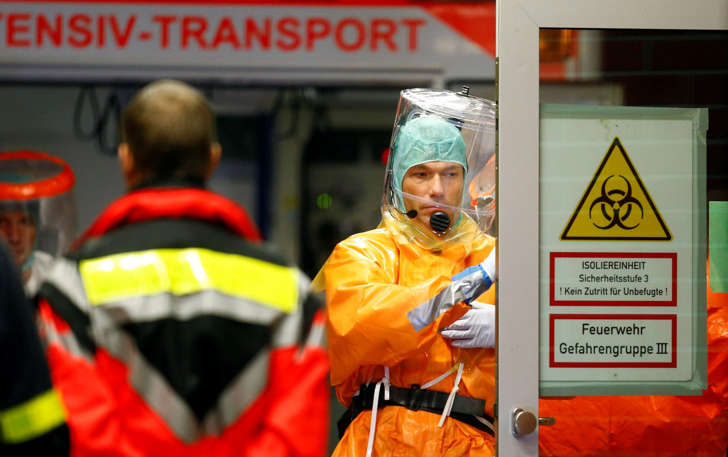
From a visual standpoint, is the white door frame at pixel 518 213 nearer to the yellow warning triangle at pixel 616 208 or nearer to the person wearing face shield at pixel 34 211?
the yellow warning triangle at pixel 616 208

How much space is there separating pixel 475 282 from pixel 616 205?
1.36ft

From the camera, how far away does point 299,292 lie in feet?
5.54

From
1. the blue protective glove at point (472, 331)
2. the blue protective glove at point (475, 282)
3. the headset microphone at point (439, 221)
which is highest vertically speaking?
the headset microphone at point (439, 221)

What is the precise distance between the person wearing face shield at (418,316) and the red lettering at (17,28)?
2.28 m

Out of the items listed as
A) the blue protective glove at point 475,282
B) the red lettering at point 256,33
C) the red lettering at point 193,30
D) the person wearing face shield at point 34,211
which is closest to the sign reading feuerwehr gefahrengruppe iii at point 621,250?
the blue protective glove at point 475,282

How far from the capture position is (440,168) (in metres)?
2.65

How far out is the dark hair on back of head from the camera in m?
1.64

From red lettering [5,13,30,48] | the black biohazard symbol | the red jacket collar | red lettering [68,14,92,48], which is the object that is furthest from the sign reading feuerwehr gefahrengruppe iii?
red lettering [5,13,30,48]

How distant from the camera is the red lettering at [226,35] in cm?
414

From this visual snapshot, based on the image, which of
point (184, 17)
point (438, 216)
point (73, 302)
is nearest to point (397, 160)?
point (438, 216)

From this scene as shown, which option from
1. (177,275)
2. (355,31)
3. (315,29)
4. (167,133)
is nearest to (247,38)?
(315,29)

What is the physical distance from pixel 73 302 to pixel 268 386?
369 mm

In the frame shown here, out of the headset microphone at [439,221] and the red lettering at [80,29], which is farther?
the red lettering at [80,29]

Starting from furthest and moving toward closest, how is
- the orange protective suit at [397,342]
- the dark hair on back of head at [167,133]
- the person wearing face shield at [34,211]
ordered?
1. the person wearing face shield at [34,211]
2. the orange protective suit at [397,342]
3. the dark hair on back of head at [167,133]
